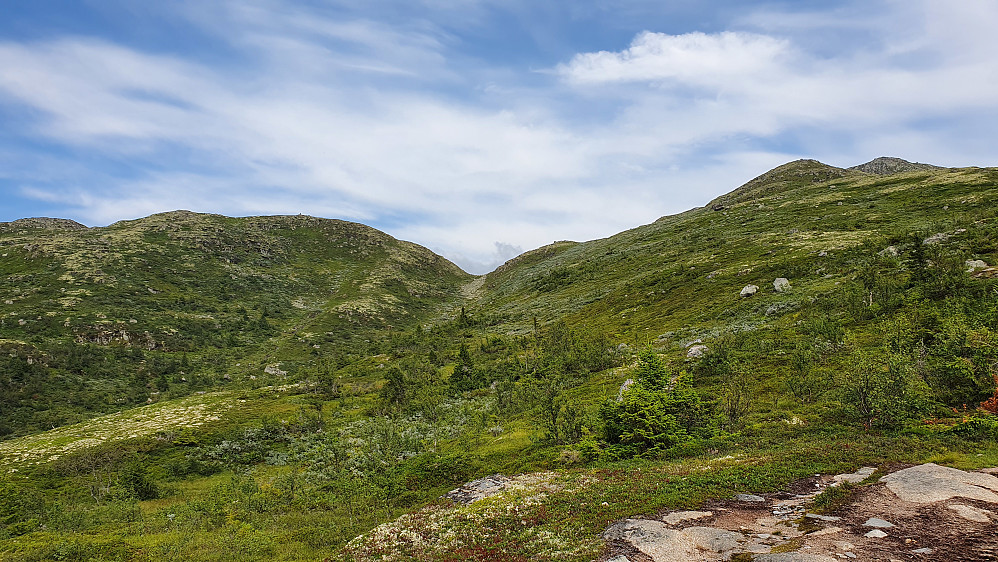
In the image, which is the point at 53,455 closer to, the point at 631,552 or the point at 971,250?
the point at 631,552

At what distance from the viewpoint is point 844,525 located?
1268cm

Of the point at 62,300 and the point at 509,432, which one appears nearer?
the point at 509,432

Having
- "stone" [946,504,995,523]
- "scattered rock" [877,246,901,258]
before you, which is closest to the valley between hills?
"stone" [946,504,995,523]

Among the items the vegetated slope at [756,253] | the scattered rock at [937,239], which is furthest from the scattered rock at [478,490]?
the scattered rock at [937,239]

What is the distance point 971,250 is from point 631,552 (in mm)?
67317

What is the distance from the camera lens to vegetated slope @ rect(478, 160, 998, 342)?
64875 millimetres

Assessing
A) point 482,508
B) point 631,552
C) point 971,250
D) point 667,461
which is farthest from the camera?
point 971,250

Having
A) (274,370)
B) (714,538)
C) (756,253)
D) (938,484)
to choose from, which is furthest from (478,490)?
(274,370)

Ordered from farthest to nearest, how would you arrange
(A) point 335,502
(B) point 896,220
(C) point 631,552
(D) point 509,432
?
(B) point 896,220, (D) point 509,432, (A) point 335,502, (C) point 631,552

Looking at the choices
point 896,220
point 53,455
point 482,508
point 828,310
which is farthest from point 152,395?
point 896,220

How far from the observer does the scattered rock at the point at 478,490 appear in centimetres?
2334

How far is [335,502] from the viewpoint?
94.5ft

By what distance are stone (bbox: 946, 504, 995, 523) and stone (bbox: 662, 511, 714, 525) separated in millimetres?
6898

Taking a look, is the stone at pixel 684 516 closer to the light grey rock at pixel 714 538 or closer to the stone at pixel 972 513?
the light grey rock at pixel 714 538
